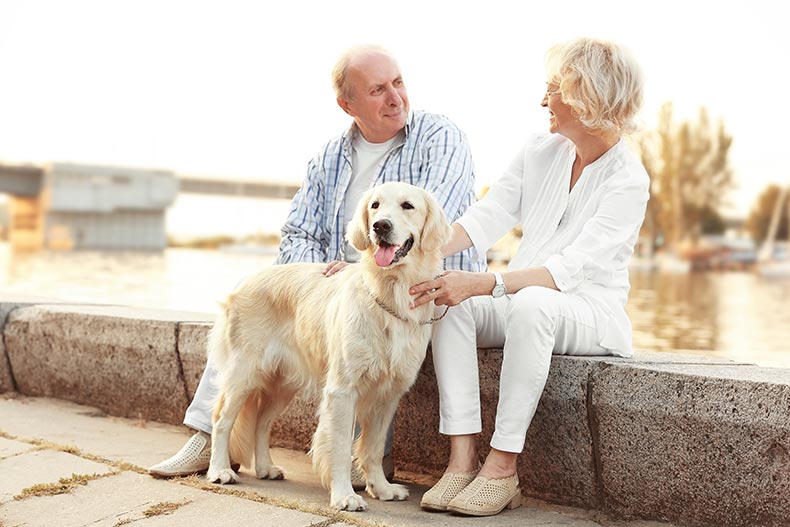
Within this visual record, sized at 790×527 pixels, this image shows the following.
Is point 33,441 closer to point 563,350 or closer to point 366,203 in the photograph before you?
point 366,203

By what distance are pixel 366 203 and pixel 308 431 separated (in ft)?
5.05

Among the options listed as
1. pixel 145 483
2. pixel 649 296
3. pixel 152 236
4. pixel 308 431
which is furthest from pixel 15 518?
pixel 152 236

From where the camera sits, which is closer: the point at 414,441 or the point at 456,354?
the point at 456,354

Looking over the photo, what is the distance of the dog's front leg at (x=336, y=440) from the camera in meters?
3.49

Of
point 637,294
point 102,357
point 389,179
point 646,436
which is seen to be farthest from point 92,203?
point 646,436

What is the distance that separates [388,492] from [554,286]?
41.5 inches

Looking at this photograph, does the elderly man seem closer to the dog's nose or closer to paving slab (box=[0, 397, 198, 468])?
paving slab (box=[0, 397, 198, 468])

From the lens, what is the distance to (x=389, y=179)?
4.41m

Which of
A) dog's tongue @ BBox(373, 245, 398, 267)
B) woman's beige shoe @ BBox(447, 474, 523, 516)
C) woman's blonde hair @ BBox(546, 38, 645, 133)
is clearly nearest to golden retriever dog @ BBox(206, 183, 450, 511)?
dog's tongue @ BBox(373, 245, 398, 267)

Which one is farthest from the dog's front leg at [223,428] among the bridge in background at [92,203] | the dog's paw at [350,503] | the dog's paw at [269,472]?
the bridge in background at [92,203]

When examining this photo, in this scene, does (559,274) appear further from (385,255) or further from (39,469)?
(39,469)

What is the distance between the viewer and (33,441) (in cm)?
443

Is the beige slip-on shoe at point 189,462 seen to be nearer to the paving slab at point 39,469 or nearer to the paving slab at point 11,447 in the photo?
the paving slab at point 39,469

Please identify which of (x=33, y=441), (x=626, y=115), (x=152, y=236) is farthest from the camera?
(x=152, y=236)
